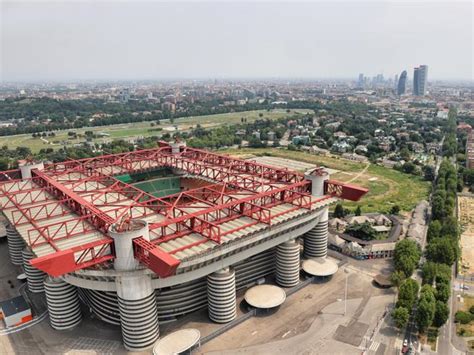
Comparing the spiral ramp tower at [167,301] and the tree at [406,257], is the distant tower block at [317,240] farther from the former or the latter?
the spiral ramp tower at [167,301]

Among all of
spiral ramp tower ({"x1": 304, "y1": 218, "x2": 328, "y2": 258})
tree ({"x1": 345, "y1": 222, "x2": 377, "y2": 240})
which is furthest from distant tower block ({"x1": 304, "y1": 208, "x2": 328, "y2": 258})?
tree ({"x1": 345, "y1": 222, "x2": 377, "y2": 240})

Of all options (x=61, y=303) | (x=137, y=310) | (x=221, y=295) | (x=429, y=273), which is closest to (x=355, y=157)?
(x=429, y=273)

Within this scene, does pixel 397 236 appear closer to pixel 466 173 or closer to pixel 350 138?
pixel 466 173

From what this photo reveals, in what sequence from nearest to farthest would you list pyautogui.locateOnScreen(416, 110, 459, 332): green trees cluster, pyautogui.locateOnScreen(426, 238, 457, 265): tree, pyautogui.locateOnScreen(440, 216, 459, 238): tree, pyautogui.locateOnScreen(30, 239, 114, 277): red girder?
1. pyautogui.locateOnScreen(30, 239, 114, 277): red girder
2. pyautogui.locateOnScreen(416, 110, 459, 332): green trees cluster
3. pyautogui.locateOnScreen(426, 238, 457, 265): tree
4. pyautogui.locateOnScreen(440, 216, 459, 238): tree

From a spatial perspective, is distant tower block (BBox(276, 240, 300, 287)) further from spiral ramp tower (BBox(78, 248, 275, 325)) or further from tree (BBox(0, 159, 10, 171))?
tree (BBox(0, 159, 10, 171))

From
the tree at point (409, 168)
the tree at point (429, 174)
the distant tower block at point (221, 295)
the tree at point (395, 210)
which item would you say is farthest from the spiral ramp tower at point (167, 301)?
the tree at point (409, 168)

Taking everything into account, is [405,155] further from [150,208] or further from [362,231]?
[150,208]
